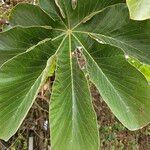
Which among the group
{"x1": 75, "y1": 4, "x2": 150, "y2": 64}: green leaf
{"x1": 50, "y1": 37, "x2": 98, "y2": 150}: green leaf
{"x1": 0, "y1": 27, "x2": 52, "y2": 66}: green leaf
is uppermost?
{"x1": 75, "y1": 4, "x2": 150, "y2": 64}: green leaf

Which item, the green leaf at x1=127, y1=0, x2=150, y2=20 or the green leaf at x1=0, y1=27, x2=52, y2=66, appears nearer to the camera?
the green leaf at x1=127, y1=0, x2=150, y2=20

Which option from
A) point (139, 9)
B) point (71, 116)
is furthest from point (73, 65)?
point (139, 9)

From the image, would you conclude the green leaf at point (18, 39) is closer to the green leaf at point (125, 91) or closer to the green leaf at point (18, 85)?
the green leaf at point (18, 85)

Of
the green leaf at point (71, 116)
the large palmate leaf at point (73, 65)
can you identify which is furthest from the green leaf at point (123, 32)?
the green leaf at point (71, 116)

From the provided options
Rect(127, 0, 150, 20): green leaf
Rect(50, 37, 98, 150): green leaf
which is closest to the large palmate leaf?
Rect(50, 37, 98, 150): green leaf

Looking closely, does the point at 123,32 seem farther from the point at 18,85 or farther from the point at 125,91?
the point at 18,85

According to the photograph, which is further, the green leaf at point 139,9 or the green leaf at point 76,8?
the green leaf at point 76,8

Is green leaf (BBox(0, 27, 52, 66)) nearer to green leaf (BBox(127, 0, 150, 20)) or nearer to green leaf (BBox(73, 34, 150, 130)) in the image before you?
green leaf (BBox(73, 34, 150, 130))
